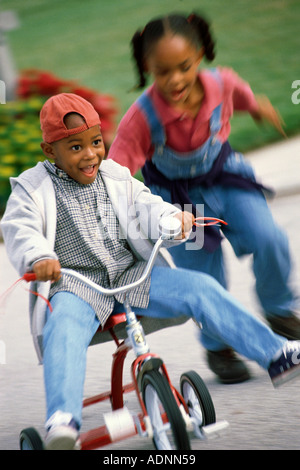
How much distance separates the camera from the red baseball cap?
9.23 ft

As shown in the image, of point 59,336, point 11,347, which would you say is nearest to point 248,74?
point 11,347

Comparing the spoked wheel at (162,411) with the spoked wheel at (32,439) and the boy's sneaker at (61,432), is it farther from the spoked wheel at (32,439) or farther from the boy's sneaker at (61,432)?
the spoked wheel at (32,439)

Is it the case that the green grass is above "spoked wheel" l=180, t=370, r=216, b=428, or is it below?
Answer: above

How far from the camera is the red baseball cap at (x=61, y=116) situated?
281cm

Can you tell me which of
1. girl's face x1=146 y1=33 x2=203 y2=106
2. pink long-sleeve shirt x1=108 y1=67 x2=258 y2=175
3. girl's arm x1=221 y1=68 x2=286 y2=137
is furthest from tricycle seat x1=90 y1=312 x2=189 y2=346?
girl's arm x1=221 y1=68 x2=286 y2=137

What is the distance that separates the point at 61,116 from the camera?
281cm

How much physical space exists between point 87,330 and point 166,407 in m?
0.42

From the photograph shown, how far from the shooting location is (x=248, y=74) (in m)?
11.7

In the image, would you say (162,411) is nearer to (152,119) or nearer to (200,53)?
(152,119)

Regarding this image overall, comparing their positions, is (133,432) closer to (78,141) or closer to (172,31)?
(78,141)

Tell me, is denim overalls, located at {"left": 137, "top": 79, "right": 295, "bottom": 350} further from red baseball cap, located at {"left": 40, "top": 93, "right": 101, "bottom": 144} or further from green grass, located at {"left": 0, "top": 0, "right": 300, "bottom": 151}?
green grass, located at {"left": 0, "top": 0, "right": 300, "bottom": 151}

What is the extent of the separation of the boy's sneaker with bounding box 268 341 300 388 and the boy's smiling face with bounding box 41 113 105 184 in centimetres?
99

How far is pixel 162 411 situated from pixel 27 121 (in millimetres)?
5981
